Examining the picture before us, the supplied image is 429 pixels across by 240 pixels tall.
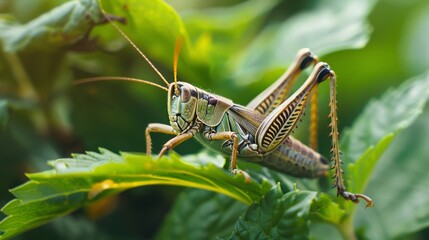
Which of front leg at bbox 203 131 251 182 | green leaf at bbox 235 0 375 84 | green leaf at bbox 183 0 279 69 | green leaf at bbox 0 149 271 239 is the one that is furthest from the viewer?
green leaf at bbox 183 0 279 69

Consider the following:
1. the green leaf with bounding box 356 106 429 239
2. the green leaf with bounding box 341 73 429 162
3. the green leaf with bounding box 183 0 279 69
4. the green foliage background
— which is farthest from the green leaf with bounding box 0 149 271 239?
the green leaf with bounding box 183 0 279 69

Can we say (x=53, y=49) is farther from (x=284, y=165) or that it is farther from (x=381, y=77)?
(x=381, y=77)

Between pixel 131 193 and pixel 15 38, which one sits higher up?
pixel 15 38

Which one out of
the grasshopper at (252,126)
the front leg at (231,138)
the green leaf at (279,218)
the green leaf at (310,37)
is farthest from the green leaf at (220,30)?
the green leaf at (279,218)

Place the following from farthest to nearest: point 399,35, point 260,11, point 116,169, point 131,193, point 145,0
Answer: point 399,35
point 260,11
point 131,193
point 145,0
point 116,169

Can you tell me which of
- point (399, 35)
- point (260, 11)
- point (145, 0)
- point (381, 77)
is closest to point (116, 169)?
point (145, 0)

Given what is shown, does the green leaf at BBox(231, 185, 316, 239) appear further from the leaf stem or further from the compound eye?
the compound eye
